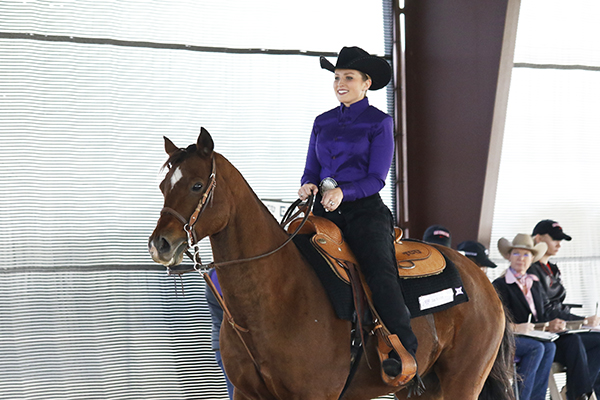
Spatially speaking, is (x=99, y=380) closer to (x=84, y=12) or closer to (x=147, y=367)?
(x=147, y=367)

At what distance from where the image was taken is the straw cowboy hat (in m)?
5.48

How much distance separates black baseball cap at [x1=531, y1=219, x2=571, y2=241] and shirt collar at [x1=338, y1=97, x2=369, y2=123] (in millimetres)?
3806

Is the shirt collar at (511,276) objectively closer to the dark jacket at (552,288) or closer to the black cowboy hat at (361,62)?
the dark jacket at (552,288)

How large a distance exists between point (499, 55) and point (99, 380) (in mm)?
4554

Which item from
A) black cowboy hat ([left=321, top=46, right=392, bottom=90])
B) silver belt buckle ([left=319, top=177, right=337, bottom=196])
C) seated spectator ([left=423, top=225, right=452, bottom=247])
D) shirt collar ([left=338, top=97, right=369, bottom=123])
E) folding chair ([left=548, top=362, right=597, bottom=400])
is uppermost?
black cowboy hat ([left=321, top=46, right=392, bottom=90])

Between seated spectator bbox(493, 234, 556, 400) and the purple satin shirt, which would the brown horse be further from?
seated spectator bbox(493, 234, 556, 400)

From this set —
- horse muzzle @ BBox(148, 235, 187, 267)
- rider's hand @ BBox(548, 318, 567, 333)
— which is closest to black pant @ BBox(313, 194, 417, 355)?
horse muzzle @ BBox(148, 235, 187, 267)

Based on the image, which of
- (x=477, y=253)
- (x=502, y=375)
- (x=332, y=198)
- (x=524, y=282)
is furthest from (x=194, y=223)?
(x=524, y=282)

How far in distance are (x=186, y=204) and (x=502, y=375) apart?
2.22 meters

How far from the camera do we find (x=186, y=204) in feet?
7.10

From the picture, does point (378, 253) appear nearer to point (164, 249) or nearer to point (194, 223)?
point (194, 223)

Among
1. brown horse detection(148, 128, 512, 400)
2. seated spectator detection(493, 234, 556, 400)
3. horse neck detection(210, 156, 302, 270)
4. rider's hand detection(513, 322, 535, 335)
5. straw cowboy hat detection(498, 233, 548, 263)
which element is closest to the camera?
brown horse detection(148, 128, 512, 400)

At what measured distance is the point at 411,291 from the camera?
2.95 m

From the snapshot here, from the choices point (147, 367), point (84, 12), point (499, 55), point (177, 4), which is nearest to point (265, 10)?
point (177, 4)
